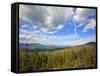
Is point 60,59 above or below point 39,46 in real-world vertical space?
below

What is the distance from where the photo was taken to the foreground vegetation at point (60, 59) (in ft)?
8.90

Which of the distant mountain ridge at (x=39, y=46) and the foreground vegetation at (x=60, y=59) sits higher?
the distant mountain ridge at (x=39, y=46)

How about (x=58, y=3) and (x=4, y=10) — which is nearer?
(x=4, y=10)

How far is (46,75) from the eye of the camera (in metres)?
2.85

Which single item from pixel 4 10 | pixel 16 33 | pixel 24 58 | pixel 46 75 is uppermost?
pixel 4 10

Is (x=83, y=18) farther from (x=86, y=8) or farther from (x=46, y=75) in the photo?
(x=46, y=75)

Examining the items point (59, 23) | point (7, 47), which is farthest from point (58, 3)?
point (7, 47)

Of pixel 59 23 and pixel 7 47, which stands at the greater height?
pixel 59 23

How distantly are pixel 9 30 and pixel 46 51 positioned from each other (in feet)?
1.40

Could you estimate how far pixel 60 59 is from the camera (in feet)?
9.45

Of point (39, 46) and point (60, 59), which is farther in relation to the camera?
point (60, 59)

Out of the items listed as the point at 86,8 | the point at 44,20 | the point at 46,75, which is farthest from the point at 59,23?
the point at 46,75

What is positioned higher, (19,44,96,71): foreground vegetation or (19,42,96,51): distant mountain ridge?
(19,42,96,51): distant mountain ridge

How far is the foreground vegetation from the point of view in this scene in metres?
2.71
